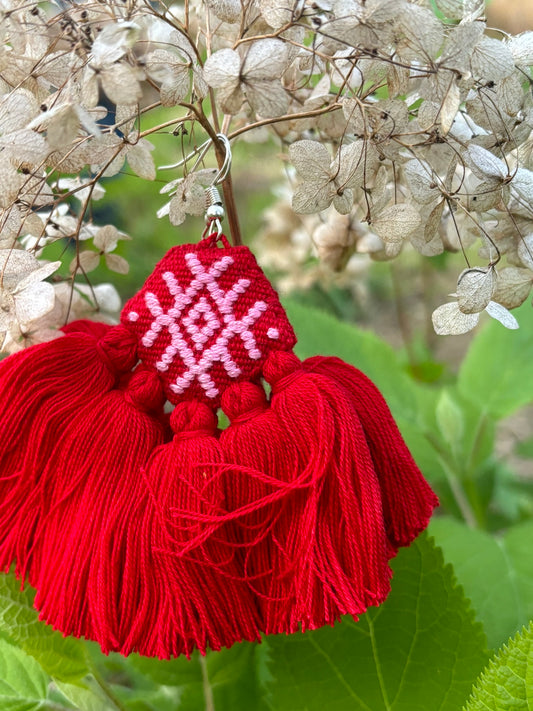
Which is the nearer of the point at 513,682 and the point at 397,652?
the point at 513,682

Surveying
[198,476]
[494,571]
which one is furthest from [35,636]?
[494,571]

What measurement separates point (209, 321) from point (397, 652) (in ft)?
0.79

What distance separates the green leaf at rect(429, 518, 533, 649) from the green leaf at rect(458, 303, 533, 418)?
17cm

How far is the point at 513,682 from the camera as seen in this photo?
355mm

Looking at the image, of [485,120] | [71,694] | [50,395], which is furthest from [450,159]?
[71,694]

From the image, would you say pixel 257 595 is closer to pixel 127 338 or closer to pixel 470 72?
pixel 127 338

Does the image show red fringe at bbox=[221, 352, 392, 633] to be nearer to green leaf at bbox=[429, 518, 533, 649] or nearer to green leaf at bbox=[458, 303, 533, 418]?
green leaf at bbox=[429, 518, 533, 649]

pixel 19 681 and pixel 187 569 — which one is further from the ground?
pixel 187 569

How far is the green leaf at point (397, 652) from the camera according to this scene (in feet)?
1.48

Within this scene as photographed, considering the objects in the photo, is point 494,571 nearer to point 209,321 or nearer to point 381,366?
point 381,366

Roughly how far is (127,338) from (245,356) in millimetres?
70

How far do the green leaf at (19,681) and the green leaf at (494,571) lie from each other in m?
0.33

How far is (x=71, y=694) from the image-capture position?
474 millimetres

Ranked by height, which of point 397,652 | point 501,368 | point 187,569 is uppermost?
point 187,569
